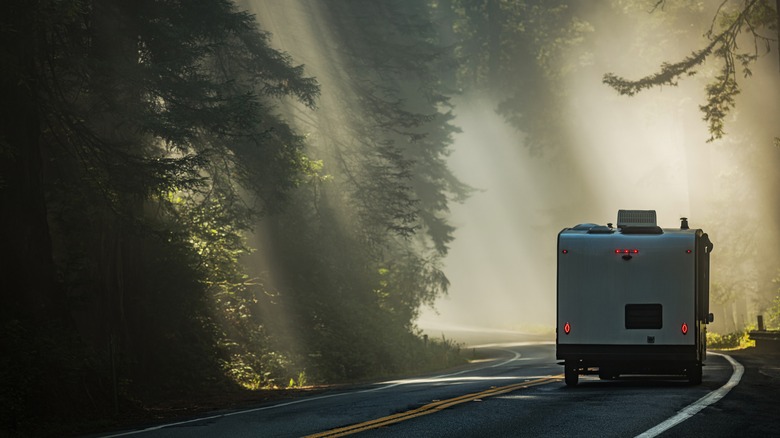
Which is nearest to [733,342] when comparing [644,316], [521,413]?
[644,316]

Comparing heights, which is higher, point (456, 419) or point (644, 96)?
point (644, 96)

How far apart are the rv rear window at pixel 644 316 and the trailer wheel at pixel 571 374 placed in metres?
1.23

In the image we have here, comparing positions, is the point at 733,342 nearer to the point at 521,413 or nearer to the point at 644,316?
the point at 644,316

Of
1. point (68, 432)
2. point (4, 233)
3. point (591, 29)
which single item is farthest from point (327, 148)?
point (591, 29)

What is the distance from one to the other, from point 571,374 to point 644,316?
173cm

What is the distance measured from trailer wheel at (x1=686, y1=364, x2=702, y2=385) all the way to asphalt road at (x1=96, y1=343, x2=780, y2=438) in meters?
0.16

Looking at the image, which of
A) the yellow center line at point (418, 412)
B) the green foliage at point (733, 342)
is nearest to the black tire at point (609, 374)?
the yellow center line at point (418, 412)

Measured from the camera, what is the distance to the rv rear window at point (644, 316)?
58.0 ft

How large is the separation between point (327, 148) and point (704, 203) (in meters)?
21.6

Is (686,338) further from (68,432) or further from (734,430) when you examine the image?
(68,432)

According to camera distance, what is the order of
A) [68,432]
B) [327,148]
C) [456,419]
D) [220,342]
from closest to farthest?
[456,419]
[68,432]
[220,342]
[327,148]

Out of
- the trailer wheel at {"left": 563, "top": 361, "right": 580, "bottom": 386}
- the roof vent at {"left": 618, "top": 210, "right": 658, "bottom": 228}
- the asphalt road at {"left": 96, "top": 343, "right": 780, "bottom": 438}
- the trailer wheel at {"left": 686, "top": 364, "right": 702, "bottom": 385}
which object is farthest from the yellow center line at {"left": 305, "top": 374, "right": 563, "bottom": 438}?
the roof vent at {"left": 618, "top": 210, "right": 658, "bottom": 228}

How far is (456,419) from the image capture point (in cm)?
1371

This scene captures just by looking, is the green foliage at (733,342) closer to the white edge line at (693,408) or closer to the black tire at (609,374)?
the black tire at (609,374)
